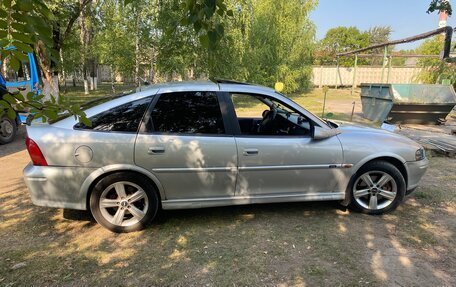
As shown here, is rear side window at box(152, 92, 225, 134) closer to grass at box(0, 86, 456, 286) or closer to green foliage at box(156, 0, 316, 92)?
grass at box(0, 86, 456, 286)

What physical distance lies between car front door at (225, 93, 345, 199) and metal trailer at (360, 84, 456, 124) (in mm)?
8449

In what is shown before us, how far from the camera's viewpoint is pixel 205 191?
3.99 meters

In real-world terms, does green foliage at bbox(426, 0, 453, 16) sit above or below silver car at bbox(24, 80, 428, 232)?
above

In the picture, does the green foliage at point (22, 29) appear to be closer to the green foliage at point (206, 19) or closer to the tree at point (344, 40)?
the green foliage at point (206, 19)

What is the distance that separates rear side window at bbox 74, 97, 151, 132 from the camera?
3793 millimetres

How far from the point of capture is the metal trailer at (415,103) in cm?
1163

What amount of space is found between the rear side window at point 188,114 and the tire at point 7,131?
21.4ft

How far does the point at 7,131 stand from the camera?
351 inches

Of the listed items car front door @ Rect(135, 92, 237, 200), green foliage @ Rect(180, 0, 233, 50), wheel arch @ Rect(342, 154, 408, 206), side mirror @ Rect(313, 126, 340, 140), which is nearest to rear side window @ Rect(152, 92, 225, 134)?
car front door @ Rect(135, 92, 237, 200)

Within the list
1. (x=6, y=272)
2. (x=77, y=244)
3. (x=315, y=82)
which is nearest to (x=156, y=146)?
(x=77, y=244)

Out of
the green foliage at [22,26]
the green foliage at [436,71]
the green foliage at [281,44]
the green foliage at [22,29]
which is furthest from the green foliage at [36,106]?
the green foliage at [436,71]

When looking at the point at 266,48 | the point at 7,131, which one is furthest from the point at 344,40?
the point at 7,131

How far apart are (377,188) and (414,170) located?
53 cm

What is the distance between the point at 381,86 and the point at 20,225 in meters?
11.6
